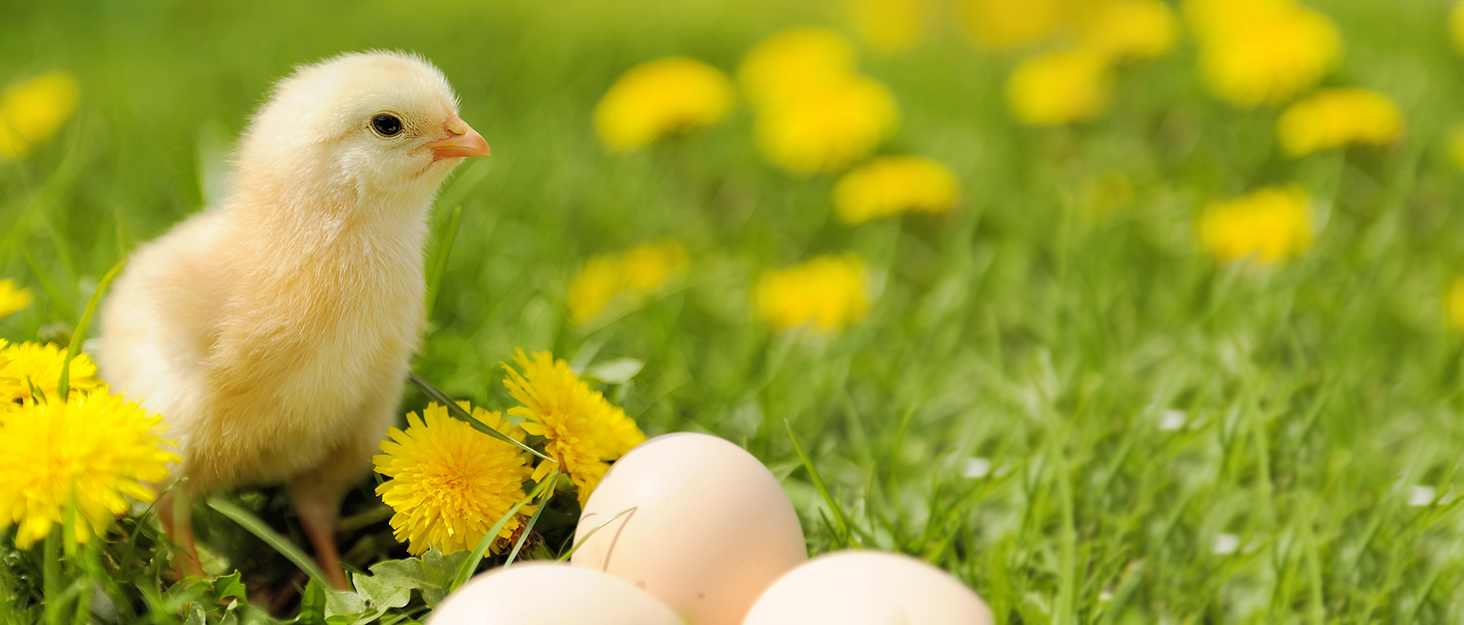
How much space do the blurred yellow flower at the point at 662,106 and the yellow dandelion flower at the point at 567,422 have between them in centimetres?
145

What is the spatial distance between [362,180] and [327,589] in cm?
45

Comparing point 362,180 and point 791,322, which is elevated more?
point 362,180

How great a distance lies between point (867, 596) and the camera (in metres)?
0.94

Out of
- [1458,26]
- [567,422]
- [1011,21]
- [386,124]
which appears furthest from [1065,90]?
[386,124]

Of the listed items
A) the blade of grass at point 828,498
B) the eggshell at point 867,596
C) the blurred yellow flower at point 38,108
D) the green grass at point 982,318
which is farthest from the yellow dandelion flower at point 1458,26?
the blurred yellow flower at point 38,108

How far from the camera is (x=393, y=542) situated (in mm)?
1284

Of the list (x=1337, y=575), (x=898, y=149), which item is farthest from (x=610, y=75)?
(x=1337, y=575)

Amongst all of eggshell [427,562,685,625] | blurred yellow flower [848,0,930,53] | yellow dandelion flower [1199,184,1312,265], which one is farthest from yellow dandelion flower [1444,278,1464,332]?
blurred yellow flower [848,0,930,53]

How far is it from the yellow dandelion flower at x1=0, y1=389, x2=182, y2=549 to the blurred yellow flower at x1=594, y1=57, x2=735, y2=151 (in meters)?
1.77

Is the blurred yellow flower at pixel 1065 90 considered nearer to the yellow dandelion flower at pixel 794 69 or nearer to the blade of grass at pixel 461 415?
the yellow dandelion flower at pixel 794 69

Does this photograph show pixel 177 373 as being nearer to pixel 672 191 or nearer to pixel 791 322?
pixel 791 322

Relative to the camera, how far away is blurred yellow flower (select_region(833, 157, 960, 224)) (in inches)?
97.3

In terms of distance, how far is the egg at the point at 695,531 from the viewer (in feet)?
3.50

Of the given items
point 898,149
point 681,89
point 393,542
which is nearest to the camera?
point 393,542
